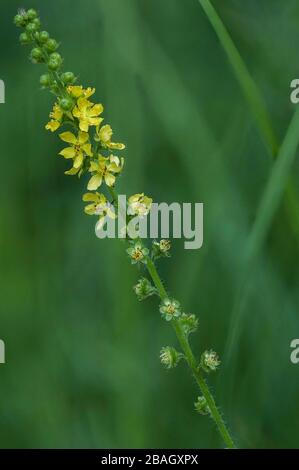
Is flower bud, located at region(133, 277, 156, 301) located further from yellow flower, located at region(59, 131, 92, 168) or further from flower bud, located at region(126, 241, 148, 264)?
yellow flower, located at region(59, 131, 92, 168)

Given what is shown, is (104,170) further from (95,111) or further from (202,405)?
(202,405)

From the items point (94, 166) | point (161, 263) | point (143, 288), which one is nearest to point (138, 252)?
point (143, 288)

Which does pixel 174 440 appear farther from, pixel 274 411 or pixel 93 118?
pixel 93 118

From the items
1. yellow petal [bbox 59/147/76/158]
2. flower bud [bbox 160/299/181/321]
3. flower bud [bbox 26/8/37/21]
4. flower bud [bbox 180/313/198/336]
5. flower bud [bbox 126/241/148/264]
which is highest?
flower bud [bbox 26/8/37/21]

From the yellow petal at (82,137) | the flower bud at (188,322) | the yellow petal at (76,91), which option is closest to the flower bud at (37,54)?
the yellow petal at (76,91)

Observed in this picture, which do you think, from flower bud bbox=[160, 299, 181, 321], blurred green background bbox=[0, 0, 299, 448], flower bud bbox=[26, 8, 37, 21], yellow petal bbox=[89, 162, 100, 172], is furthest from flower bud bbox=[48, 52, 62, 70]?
blurred green background bbox=[0, 0, 299, 448]

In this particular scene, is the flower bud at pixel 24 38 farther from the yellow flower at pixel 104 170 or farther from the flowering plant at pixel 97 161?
the yellow flower at pixel 104 170

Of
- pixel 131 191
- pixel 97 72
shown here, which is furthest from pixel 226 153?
pixel 97 72
